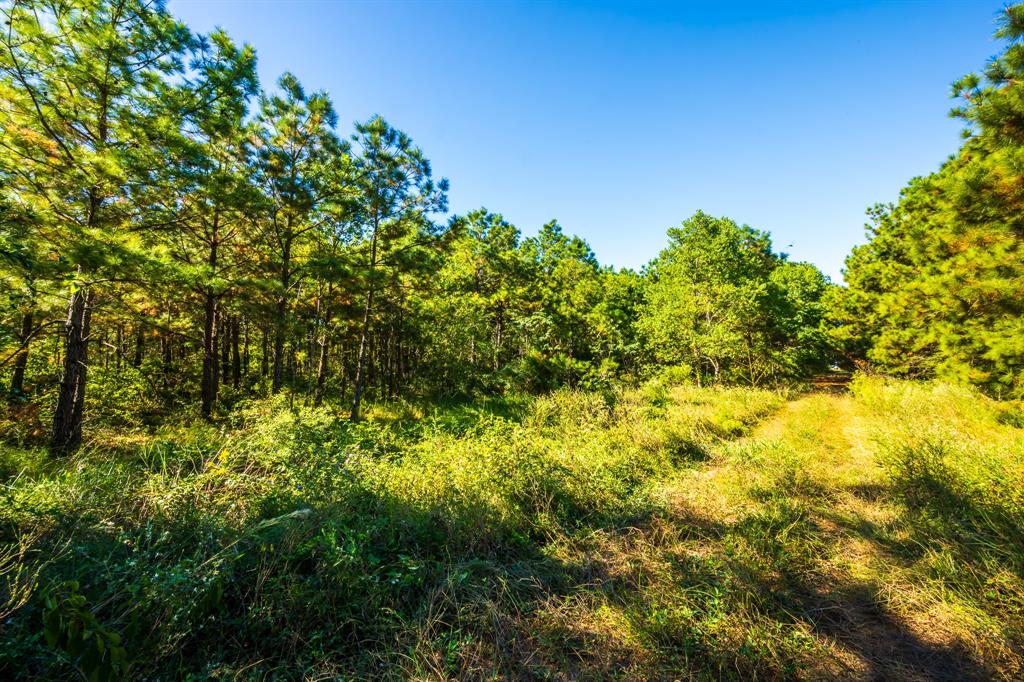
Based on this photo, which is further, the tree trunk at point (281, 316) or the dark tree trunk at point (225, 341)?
the dark tree trunk at point (225, 341)

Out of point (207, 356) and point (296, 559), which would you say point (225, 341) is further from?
point (296, 559)

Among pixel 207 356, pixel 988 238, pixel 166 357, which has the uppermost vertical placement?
pixel 988 238

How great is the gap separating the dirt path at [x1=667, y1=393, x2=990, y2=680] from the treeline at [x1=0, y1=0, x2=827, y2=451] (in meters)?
6.27

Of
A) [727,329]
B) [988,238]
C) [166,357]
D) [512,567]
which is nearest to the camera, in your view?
[512,567]

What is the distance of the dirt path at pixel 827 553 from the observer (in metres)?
2.53

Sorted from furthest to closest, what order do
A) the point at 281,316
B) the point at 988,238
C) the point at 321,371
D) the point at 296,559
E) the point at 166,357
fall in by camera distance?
the point at 166,357 < the point at 321,371 < the point at 281,316 < the point at 988,238 < the point at 296,559

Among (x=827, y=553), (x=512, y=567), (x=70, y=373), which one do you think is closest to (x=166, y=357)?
(x=70, y=373)

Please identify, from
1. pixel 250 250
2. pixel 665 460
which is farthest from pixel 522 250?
pixel 665 460

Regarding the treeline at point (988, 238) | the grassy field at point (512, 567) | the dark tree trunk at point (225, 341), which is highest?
the treeline at point (988, 238)

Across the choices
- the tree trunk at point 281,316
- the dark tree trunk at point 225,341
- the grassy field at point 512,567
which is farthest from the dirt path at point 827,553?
the dark tree trunk at point 225,341

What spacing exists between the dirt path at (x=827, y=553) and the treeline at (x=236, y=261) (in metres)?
6.27

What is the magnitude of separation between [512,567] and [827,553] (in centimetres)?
334

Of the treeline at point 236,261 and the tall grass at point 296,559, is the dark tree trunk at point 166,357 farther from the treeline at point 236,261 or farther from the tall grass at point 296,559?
the tall grass at point 296,559

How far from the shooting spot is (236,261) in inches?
426
